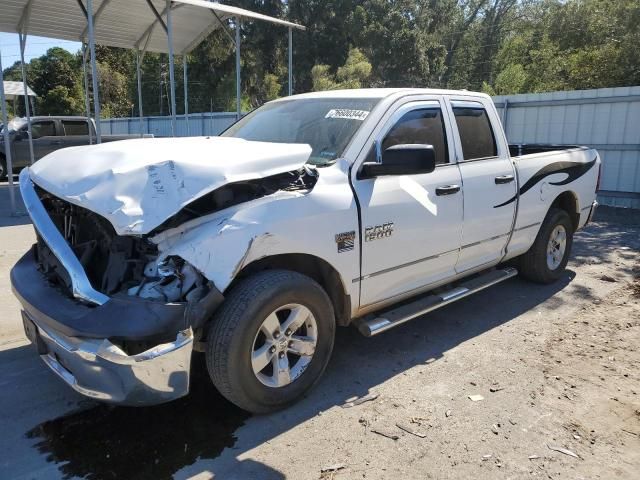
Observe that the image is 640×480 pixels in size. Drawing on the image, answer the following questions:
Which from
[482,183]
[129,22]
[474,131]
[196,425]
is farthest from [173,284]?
[129,22]

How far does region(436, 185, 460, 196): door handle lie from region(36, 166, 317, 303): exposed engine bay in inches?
46.1

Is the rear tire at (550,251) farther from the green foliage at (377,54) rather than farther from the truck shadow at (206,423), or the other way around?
the green foliage at (377,54)

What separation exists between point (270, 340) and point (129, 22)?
11.6 meters

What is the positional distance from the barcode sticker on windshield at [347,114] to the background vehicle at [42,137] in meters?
13.6

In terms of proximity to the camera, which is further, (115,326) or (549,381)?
(549,381)

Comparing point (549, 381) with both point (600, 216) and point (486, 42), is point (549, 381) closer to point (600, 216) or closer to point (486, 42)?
point (600, 216)

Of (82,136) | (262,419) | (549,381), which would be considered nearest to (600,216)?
(549,381)

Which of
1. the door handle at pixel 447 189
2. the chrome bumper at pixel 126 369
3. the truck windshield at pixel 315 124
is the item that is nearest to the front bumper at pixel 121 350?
the chrome bumper at pixel 126 369

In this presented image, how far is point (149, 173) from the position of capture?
9.50ft

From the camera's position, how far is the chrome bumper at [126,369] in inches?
103

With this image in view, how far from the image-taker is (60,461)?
286cm

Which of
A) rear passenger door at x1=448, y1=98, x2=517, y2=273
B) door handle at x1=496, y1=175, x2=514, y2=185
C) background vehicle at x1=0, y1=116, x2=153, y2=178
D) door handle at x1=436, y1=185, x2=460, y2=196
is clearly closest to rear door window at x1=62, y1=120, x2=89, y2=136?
background vehicle at x1=0, y1=116, x2=153, y2=178

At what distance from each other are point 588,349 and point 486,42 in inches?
1949

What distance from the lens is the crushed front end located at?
8.66ft
